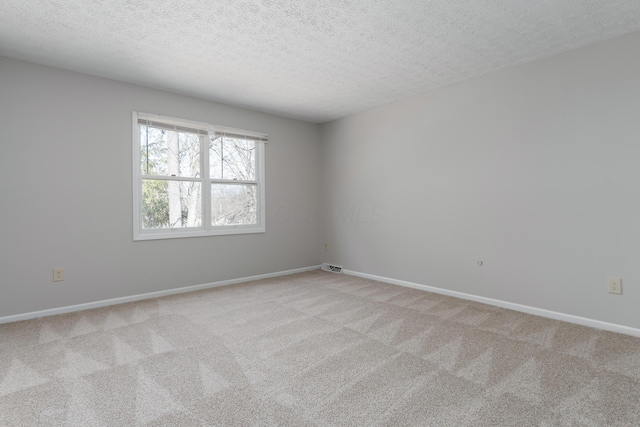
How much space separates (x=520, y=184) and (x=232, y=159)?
329 centimetres

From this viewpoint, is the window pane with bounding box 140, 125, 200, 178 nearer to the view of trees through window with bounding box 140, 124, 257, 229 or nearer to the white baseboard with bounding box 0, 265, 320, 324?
the view of trees through window with bounding box 140, 124, 257, 229

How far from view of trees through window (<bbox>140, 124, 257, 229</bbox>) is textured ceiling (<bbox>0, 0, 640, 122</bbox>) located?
26.2 inches

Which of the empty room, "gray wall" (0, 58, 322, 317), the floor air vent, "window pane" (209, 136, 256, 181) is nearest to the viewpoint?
the empty room

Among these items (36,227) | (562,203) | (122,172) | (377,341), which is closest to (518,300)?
(562,203)

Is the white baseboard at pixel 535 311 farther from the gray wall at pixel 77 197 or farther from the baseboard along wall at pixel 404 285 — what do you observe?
the gray wall at pixel 77 197

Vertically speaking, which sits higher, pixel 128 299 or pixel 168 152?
pixel 168 152

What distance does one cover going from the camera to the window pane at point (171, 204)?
11.8ft

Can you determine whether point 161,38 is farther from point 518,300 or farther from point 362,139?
point 518,300

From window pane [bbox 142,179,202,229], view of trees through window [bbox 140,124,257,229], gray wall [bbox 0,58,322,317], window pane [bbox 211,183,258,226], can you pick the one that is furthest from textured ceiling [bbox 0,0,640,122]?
window pane [bbox 211,183,258,226]

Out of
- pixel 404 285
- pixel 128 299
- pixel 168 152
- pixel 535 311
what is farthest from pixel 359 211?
pixel 128 299

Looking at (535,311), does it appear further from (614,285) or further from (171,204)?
(171,204)

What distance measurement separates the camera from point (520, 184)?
3.04 meters

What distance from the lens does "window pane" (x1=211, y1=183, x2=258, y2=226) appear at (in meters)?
4.15

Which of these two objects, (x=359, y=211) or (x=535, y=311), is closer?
(x=535, y=311)
